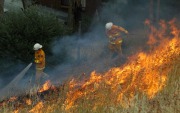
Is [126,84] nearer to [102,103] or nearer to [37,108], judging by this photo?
[102,103]

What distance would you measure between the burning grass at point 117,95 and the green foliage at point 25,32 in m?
3.14

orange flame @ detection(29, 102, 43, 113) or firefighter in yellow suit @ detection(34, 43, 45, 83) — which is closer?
orange flame @ detection(29, 102, 43, 113)

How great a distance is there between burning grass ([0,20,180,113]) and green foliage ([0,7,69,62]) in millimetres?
3145

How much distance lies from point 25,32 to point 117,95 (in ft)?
17.3

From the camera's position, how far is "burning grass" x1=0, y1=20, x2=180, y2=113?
807 cm

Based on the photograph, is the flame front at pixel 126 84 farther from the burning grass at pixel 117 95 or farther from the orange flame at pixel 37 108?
the orange flame at pixel 37 108

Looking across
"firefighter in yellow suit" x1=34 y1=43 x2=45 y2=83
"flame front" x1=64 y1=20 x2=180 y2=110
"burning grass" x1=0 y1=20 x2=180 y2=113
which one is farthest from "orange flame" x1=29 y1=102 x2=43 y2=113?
"firefighter in yellow suit" x1=34 y1=43 x2=45 y2=83

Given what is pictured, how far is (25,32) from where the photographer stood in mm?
12570

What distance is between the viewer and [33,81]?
11.9 m

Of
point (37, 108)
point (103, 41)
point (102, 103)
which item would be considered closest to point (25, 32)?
point (103, 41)

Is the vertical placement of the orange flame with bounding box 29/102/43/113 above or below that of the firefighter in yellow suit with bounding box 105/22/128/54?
below

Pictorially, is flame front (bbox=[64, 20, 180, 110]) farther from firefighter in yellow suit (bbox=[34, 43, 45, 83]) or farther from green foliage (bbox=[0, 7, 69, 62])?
green foliage (bbox=[0, 7, 69, 62])

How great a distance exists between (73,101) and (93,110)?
2.33 feet

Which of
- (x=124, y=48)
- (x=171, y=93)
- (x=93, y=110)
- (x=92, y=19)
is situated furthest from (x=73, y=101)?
(x=92, y=19)
